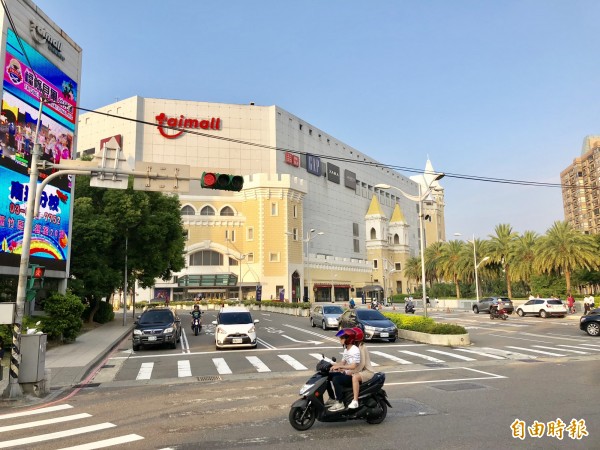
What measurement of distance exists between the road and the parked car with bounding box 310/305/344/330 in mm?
10358

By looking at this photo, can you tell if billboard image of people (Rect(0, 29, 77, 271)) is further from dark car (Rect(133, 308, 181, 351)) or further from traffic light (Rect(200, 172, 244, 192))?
traffic light (Rect(200, 172, 244, 192))

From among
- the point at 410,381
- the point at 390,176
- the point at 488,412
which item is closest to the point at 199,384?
the point at 410,381

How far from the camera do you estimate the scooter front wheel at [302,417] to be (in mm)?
7359

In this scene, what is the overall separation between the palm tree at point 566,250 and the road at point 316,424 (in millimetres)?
30918

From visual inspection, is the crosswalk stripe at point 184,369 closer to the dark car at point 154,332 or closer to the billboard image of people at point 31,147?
the dark car at point 154,332

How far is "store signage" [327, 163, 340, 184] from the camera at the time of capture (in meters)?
96.9

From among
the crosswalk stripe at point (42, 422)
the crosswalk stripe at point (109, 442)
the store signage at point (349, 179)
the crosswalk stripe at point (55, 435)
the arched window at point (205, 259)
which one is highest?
the store signage at point (349, 179)

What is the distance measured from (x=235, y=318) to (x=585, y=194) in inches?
5231

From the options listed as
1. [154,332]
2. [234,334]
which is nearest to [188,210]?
[154,332]

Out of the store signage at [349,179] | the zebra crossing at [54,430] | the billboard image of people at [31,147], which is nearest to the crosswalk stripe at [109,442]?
the zebra crossing at [54,430]

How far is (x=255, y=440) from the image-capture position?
697 cm

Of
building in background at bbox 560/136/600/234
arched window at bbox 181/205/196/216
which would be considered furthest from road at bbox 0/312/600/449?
building in background at bbox 560/136/600/234

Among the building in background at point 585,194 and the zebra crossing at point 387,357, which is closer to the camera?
the zebra crossing at point 387,357

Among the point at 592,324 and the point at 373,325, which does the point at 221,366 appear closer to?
the point at 373,325
